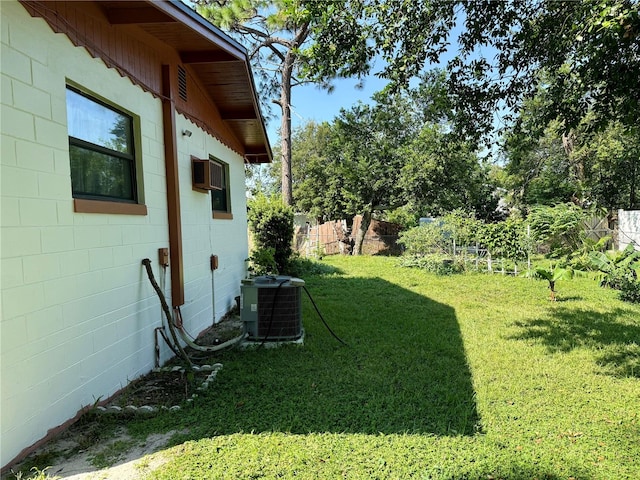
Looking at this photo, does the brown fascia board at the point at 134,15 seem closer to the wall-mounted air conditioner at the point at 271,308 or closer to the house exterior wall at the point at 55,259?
the house exterior wall at the point at 55,259

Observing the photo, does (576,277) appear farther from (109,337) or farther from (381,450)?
(109,337)

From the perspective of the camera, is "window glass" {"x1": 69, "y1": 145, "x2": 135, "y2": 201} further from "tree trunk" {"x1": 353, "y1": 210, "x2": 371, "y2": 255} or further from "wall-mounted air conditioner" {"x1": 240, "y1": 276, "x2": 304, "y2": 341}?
"tree trunk" {"x1": 353, "y1": 210, "x2": 371, "y2": 255}

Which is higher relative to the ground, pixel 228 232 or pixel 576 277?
pixel 228 232

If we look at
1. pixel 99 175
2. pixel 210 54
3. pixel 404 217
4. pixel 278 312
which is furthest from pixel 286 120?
pixel 99 175

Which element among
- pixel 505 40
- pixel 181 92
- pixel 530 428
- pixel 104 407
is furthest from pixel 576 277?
pixel 104 407

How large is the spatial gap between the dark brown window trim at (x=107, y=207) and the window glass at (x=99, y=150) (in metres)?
0.09

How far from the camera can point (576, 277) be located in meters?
10.0

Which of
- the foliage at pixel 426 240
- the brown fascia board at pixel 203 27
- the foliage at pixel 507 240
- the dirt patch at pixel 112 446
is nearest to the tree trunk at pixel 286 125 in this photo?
the foliage at pixel 426 240

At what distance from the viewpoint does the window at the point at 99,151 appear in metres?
3.06

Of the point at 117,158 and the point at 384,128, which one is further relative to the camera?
A: the point at 384,128

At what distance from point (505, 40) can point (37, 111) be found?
5278mm

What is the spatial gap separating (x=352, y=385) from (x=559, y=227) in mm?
9377

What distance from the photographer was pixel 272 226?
1023 cm

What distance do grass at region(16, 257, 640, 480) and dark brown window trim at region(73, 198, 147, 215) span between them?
1.73 m
